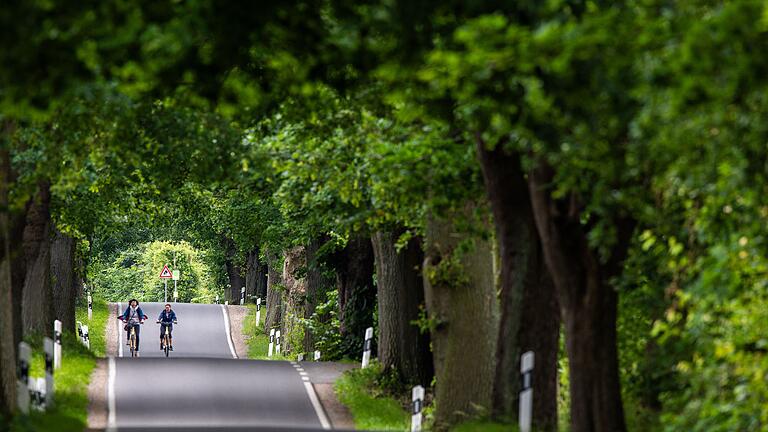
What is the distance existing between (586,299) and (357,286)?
21.9 metres

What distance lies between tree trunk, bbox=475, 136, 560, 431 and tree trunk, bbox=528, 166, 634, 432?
2737 mm

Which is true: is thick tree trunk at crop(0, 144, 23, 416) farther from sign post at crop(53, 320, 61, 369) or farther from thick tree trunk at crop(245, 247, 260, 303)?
thick tree trunk at crop(245, 247, 260, 303)

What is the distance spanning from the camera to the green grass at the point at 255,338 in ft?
161

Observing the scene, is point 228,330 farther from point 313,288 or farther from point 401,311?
point 401,311

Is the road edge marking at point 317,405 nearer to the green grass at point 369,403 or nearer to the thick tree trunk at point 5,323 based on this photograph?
the green grass at point 369,403

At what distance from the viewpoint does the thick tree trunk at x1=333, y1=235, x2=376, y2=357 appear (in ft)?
120

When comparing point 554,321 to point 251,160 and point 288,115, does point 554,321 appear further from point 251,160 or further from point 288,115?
point 251,160

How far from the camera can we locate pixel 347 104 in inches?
734

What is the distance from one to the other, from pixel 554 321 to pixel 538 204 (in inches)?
159

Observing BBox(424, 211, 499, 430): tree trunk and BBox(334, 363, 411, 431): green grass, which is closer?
BBox(424, 211, 499, 430): tree trunk

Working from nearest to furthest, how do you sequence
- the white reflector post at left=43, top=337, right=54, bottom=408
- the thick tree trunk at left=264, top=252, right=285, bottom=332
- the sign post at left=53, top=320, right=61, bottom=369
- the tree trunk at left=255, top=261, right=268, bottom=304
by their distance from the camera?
the white reflector post at left=43, top=337, right=54, bottom=408 < the sign post at left=53, top=320, right=61, bottom=369 < the thick tree trunk at left=264, top=252, right=285, bottom=332 < the tree trunk at left=255, top=261, right=268, bottom=304

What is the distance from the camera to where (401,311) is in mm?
Result: 29828

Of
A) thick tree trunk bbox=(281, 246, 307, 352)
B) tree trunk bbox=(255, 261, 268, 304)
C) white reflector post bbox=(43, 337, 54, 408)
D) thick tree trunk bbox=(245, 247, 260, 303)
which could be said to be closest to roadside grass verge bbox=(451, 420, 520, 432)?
white reflector post bbox=(43, 337, 54, 408)

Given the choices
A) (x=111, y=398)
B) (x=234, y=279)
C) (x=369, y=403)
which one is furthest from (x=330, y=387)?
(x=234, y=279)
